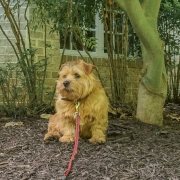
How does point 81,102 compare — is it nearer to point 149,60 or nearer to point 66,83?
point 66,83

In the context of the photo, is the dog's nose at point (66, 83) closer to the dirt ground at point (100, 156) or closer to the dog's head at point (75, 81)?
the dog's head at point (75, 81)

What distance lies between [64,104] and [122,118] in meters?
2.33

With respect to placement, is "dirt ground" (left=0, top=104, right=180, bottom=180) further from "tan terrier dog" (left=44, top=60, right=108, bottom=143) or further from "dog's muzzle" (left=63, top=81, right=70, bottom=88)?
"dog's muzzle" (left=63, top=81, right=70, bottom=88)

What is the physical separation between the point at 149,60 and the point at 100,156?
2175mm

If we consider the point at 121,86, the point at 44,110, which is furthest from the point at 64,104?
the point at 121,86

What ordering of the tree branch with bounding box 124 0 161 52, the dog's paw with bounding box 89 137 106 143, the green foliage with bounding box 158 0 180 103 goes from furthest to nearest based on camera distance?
the green foliage with bounding box 158 0 180 103 → the tree branch with bounding box 124 0 161 52 → the dog's paw with bounding box 89 137 106 143

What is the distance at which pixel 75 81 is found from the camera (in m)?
4.18

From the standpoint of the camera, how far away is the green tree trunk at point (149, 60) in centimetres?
479

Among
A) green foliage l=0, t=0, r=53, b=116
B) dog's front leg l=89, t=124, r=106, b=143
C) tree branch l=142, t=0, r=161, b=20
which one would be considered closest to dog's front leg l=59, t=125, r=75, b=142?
dog's front leg l=89, t=124, r=106, b=143

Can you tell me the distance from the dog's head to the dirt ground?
0.64m

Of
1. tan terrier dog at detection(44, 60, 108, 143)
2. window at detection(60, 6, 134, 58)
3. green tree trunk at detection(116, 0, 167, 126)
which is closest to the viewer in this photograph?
tan terrier dog at detection(44, 60, 108, 143)

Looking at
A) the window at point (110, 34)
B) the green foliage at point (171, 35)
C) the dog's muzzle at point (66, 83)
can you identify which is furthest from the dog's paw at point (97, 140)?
the green foliage at point (171, 35)

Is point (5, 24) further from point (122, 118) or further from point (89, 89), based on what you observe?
point (89, 89)

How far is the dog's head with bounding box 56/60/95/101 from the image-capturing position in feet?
13.5
